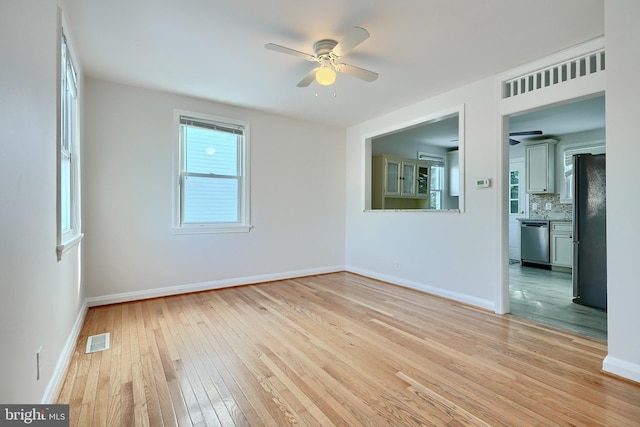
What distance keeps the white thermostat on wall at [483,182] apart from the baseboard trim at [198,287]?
2823 mm

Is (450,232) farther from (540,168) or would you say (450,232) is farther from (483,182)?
(540,168)

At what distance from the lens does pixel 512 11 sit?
7.27ft

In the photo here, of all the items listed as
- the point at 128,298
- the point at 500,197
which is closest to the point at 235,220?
the point at 128,298

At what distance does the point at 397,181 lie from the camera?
572 centimetres

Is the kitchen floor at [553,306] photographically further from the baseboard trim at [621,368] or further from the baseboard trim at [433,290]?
the baseboard trim at [621,368]

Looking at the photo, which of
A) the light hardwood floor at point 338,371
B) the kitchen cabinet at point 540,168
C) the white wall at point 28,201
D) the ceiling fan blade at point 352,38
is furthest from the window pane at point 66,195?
the kitchen cabinet at point 540,168

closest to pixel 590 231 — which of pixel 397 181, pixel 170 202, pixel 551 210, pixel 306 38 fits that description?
pixel 397 181

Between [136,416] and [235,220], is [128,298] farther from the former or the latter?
[136,416]

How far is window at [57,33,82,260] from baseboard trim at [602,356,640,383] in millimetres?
3875

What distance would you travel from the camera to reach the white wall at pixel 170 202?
3459 mm

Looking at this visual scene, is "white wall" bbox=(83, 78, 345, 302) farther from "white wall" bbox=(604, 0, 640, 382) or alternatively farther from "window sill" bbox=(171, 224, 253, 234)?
"white wall" bbox=(604, 0, 640, 382)

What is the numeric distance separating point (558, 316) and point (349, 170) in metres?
3.55

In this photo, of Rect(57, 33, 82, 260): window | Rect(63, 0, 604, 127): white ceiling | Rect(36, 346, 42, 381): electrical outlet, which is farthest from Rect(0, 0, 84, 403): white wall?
Rect(63, 0, 604, 127): white ceiling

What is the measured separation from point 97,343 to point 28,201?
1.63m
